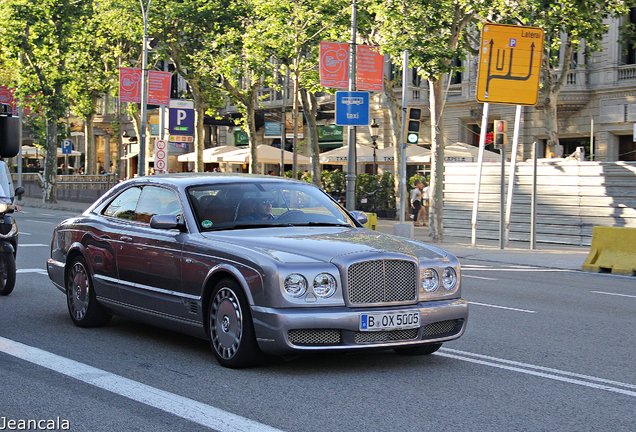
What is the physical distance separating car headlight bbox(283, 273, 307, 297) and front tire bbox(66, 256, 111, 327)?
310 centimetres

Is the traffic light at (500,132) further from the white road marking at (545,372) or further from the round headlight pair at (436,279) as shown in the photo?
the round headlight pair at (436,279)

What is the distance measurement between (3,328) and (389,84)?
32.2 m

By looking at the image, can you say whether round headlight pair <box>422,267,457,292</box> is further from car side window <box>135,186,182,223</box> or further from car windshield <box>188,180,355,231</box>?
car side window <box>135,186,182,223</box>

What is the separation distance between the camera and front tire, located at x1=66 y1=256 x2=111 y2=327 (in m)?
10.7

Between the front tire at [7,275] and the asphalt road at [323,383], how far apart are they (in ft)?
5.26

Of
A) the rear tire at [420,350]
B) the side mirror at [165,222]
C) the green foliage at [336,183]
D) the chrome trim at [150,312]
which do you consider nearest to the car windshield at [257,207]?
the side mirror at [165,222]

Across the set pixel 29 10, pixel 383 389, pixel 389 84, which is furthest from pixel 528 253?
pixel 29 10

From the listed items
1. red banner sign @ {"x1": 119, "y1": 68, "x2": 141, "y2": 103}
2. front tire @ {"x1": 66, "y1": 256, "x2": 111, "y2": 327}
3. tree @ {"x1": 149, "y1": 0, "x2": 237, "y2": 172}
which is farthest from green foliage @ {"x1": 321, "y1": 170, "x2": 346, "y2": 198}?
front tire @ {"x1": 66, "y1": 256, "x2": 111, "y2": 327}

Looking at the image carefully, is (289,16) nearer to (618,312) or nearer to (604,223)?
(604,223)

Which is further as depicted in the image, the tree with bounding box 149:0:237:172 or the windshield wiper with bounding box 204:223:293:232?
the tree with bounding box 149:0:237:172

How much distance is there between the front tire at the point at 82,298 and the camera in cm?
1068

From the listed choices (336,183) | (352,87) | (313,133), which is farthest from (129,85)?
(352,87)

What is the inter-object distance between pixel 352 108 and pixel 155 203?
62.9ft

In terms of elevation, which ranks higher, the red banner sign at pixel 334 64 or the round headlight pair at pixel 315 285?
the red banner sign at pixel 334 64
